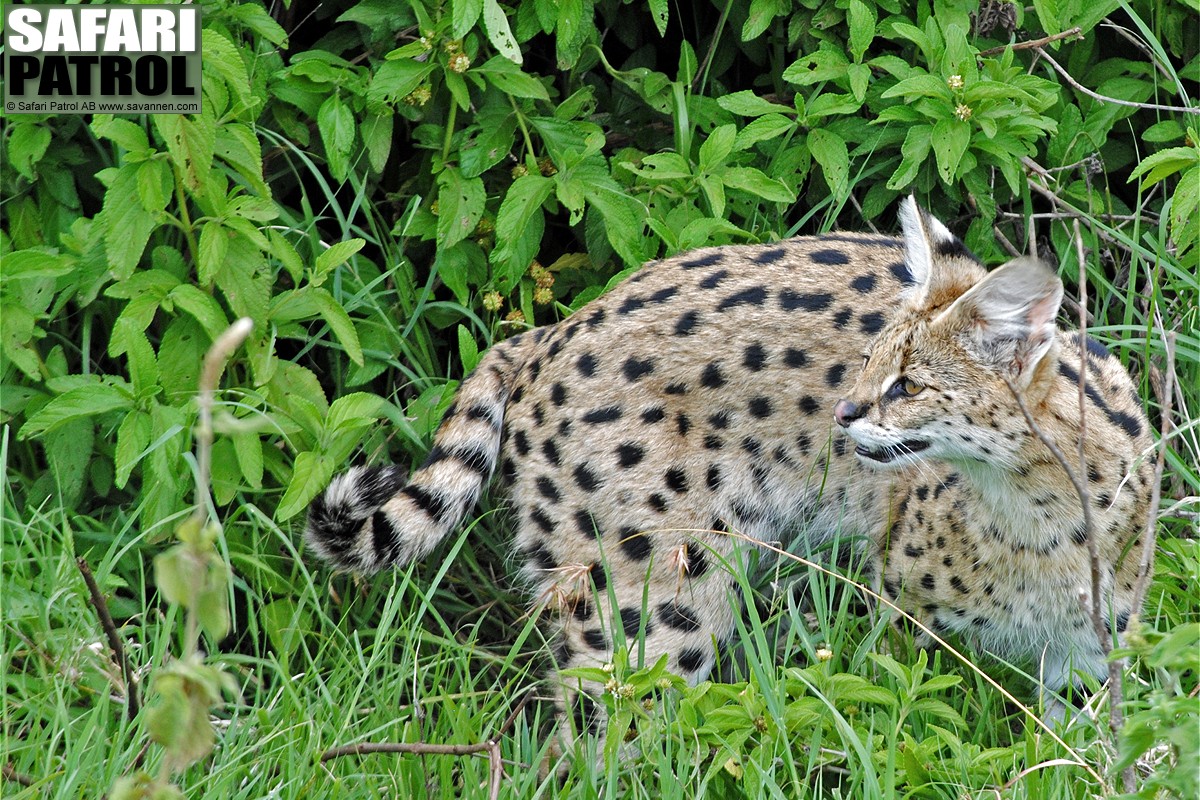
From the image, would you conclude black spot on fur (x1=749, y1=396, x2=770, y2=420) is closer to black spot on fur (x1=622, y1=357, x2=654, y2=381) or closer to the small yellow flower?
black spot on fur (x1=622, y1=357, x2=654, y2=381)

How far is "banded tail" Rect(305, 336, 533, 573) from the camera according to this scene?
354 centimetres

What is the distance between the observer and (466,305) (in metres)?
4.29

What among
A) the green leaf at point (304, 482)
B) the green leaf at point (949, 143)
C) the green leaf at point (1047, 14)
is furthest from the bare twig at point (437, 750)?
the green leaf at point (1047, 14)

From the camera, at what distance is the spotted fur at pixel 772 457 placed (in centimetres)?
342

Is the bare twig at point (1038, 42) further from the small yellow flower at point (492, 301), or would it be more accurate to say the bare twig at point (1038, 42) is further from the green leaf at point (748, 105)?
the small yellow flower at point (492, 301)

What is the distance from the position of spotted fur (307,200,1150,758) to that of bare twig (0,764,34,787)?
0.95 meters

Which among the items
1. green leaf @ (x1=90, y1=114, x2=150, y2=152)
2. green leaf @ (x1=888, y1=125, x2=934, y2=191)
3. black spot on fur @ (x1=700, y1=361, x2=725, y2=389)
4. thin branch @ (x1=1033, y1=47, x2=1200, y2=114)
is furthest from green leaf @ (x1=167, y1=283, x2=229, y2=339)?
thin branch @ (x1=1033, y1=47, x2=1200, y2=114)

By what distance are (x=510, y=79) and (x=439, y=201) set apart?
1.45ft

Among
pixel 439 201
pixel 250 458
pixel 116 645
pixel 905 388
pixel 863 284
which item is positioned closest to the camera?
pixel 116 645

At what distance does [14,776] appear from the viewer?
2.88 meters

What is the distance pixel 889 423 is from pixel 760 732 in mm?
868

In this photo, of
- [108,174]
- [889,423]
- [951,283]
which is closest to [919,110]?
[951,283]

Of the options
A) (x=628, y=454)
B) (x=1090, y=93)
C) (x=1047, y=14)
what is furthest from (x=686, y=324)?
(x=1090, y=93)

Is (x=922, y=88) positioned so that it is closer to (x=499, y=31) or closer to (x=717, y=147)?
(x=717, y=147)
